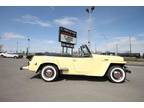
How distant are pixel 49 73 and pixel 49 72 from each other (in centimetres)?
4

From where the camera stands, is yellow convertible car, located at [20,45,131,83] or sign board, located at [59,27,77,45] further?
sign board, located at [59,27,77,45]

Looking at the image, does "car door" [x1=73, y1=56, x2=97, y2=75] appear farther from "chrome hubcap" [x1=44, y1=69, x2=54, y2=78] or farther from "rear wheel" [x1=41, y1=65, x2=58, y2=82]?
"chrome hubcap" [x1=44, y1=69, x2=54, y2=78]

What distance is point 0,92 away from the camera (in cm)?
535

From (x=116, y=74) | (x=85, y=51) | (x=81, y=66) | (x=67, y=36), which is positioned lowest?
(x=116, y=74)

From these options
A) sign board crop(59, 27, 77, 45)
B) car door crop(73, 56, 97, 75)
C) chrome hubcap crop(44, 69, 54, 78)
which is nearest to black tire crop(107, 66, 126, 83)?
car door crop(73, 56, 97, 75)

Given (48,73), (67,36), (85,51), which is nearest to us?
(48,73)

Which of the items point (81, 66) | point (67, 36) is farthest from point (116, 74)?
point (67, 36)

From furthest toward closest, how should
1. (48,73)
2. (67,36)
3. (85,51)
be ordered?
(67,36)
(85,51)
(48,73)

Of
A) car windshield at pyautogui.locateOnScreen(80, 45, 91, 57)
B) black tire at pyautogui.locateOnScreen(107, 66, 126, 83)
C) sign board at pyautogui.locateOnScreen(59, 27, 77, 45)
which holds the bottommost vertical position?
black tire at pyautogui.locateOnScreen(107, 66, 126, 83)

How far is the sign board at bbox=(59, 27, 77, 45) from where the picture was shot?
2379 centimetres

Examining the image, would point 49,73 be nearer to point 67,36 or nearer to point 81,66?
point 81,66

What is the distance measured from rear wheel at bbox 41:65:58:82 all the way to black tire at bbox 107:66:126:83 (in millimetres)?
2199

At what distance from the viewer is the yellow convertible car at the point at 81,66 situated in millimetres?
7324

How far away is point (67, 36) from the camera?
82.1ft
